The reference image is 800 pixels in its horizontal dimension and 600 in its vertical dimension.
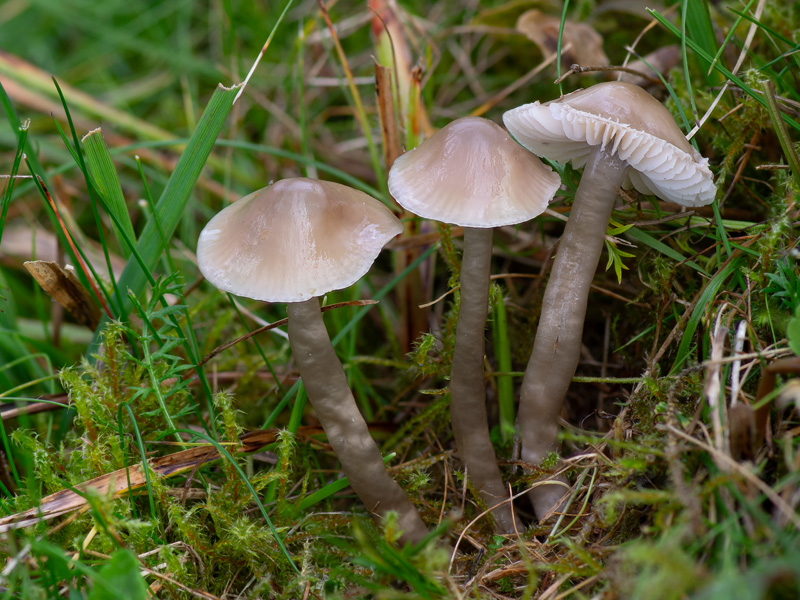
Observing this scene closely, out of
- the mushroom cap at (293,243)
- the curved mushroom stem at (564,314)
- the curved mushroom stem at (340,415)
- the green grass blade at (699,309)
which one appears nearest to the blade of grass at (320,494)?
the curved mushroom stem at (340,415)

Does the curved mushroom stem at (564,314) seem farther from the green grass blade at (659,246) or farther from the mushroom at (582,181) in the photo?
the green grass blade at (659,246)

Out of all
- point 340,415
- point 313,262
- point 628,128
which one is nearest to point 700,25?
point 628,128

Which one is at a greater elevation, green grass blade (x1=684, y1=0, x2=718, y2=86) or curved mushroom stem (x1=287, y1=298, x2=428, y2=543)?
green grass blade (x1=684, y1=0, x2=718, y2=86)

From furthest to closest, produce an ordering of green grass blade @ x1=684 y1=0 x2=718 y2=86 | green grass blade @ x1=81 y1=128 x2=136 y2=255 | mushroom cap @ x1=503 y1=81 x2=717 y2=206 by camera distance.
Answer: green grass blade @ x1=684 y1=0 x2=718 y2=86 < green grass blade @ x1=81 y1=128 x2=136 y2=255 < mushroom cap @ x1=503 y1=81 x2=717 y2=206

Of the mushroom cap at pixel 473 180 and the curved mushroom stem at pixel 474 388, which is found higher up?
the mushroom cap at pixel 473 180

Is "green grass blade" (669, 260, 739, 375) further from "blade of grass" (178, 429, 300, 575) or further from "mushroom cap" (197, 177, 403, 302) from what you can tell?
"blade of grass" (178, 429, 300, 575)

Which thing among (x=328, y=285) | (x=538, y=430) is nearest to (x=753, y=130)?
(x=538, y=430)

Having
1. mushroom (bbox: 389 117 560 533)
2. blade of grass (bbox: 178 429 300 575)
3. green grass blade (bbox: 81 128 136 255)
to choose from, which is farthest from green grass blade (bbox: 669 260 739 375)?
green grass blade (bbox: 81 128 136 255)
